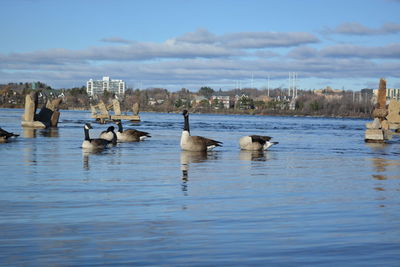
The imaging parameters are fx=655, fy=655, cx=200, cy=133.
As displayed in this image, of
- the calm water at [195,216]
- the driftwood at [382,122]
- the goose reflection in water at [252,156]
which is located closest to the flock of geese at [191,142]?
the goose reflection in water at [252,156]

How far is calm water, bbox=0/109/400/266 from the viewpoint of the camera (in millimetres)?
5957

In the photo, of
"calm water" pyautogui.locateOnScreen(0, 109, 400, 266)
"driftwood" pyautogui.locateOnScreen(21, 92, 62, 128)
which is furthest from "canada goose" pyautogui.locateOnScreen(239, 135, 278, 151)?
"driftwood" pyautogui.locateOnScreen(21, 92, 62, 128)

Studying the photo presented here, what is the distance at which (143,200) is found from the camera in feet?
31.2

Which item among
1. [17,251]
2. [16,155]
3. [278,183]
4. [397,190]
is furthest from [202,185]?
[16,155]

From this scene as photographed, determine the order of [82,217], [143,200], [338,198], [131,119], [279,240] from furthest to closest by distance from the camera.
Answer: [131,119] → [338,198] → [143,200] → [82,217] → [279,240]

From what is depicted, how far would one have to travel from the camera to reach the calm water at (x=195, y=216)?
5.96m

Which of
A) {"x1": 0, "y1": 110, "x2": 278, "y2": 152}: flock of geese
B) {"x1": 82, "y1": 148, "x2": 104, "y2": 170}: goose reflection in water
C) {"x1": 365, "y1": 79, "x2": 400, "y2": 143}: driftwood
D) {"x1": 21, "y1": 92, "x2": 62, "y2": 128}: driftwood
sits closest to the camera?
{"x1": 82, "y1": 148, "x2": 104, "y2": 170}: goose reflection in water

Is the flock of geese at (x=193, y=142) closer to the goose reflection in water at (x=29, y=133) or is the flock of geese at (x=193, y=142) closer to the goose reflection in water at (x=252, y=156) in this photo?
the goose reflection in water at (x=252, y=156)

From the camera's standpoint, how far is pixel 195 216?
810 cm

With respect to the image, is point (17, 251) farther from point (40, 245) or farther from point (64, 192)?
point (64, 192)

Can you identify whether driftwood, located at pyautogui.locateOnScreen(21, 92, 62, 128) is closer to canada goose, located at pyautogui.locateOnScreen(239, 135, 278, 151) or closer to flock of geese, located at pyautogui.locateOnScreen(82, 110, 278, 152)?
flock of geese, located at pyautogui.locateOnScreen(82, 110, 278, 152)

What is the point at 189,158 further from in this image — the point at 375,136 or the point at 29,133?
the point at 29,133

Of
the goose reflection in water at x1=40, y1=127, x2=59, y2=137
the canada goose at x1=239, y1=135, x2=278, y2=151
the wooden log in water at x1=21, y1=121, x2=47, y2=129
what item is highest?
the canada goose at x1=239, y1=135, x2=278, y2=151

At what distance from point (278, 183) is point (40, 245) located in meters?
6.77
